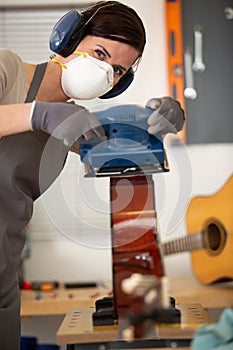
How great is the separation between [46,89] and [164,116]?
37cm

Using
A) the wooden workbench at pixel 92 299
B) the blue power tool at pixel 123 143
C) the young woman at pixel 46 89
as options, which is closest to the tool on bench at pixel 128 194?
the blue power tool at pixel 123 143

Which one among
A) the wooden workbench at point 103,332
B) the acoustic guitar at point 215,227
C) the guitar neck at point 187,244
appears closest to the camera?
the guitar neck at point 187,244

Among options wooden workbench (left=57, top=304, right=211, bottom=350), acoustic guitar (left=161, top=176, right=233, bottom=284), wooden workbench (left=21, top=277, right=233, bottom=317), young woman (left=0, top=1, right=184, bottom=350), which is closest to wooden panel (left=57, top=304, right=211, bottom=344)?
wooden workbench (left=57, top=304, right=211, bottom=350)

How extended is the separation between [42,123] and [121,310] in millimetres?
321

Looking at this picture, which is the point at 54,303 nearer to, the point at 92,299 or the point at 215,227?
the point at 92,299

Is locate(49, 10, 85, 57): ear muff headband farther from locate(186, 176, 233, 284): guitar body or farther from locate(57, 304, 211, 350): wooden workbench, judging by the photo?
locate(186, 176, 233, 284): guitar body

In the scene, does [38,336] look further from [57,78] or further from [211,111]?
[57,78]

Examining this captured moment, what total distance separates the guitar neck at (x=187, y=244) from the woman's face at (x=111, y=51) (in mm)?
462

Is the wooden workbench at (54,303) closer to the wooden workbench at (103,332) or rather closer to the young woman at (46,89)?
the young woman at (46,89)

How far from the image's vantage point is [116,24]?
1195 millimetres

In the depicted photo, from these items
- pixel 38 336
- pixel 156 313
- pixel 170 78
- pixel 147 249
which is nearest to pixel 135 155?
pixel 147 249

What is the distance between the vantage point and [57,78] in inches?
51.0

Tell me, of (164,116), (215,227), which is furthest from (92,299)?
(164,116)

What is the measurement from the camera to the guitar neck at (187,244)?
80 centimetres
